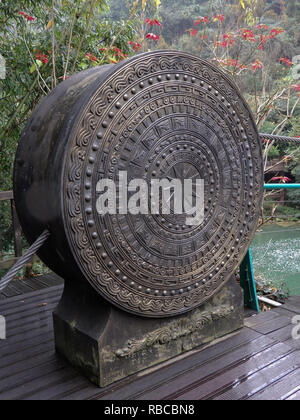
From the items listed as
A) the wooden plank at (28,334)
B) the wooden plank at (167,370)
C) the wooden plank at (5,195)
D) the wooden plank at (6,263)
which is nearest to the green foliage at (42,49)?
the wooden plank at (5,195)

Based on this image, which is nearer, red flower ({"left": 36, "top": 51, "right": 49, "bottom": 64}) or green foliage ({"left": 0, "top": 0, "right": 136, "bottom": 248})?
red flower ({"left": 36, "top": 51, "right": 49, "bottom": 64})

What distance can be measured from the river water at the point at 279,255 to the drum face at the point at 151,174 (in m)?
2.58

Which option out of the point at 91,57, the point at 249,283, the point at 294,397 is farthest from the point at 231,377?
the point at 91,57

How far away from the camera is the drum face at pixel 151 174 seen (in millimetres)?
1492

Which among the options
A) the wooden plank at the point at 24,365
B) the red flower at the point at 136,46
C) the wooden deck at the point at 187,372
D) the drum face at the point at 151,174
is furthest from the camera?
the red flower at the point at 136,46

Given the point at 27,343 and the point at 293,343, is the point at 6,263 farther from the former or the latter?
the point at 293,343

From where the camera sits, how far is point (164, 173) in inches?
67.9

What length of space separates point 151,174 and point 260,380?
1.03m

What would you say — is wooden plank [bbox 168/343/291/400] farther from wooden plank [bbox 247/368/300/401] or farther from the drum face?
the drum face

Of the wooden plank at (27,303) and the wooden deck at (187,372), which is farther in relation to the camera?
the wooden plank at (27,303)

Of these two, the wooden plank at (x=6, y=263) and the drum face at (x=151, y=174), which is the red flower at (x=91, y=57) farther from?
the wooden plank at (x=6, y=263)

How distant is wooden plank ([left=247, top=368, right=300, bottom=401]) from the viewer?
61.9 inches

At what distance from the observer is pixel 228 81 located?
76.2 inches

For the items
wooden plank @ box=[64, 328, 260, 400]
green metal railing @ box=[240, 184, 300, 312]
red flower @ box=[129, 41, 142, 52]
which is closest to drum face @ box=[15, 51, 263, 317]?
wooden plank @ box=[64, 328, 260, 400]
